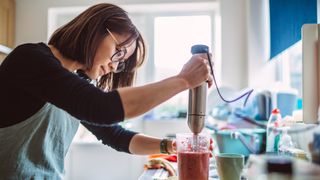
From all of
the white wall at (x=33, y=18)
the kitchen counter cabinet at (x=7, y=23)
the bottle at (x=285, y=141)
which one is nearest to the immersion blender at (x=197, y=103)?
the bottle at (x=285, y=141)

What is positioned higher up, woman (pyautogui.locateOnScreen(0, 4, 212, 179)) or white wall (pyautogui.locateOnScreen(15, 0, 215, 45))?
white wall (pyautogui.locateOnScreen(15, 0, 215, 45))

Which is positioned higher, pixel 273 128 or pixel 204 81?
pixel 204 81

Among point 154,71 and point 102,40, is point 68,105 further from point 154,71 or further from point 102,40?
point 154,71

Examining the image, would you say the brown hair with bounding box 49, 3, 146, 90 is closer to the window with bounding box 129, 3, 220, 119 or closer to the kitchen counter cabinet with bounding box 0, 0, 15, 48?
the window with bounding box 129, 3, 220, 119

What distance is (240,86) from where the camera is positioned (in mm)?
2678

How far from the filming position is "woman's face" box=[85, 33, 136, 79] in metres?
1.06

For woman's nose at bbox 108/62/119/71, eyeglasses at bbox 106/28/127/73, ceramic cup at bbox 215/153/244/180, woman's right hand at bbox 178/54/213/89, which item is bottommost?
ceramic cup at bbox 215/153/244/180

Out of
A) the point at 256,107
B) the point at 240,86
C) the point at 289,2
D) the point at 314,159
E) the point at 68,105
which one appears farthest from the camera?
the point at 240,86

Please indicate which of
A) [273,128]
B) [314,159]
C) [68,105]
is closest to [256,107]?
[273,128]

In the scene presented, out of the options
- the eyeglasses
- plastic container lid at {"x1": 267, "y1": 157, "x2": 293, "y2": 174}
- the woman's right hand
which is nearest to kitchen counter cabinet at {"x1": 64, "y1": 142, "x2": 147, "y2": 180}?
the eyeglasses

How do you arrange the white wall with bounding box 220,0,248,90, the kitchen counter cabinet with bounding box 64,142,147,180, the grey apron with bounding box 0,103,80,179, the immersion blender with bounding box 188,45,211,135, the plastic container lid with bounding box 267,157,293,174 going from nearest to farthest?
the plastic container lid with bounding box 267,157,293,174, the immersion blender with bounding box 188,45,211,135, the grey apron with bounding box 0,103,80,179, the white wall with bounding box 220,0,248,90, the kitchen counter cabinet with bounding box 64,142,147,180

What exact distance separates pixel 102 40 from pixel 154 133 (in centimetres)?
192

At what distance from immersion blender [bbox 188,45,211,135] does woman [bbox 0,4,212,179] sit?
3 centimetres

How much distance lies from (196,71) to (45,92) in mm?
388
